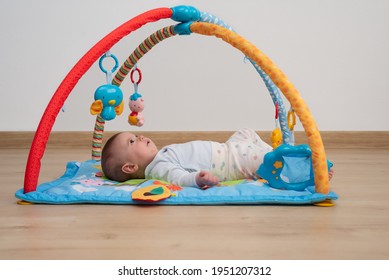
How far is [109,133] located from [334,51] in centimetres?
133

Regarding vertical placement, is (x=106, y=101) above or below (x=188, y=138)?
above

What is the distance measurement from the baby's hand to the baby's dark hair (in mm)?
294

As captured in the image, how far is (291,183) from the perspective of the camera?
4.73 feet

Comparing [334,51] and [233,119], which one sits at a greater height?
[334,51]

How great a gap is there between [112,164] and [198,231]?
1.88ft

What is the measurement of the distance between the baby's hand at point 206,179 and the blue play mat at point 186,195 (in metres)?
0.02

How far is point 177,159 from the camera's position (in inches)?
63.2

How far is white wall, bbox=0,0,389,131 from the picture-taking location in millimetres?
2703

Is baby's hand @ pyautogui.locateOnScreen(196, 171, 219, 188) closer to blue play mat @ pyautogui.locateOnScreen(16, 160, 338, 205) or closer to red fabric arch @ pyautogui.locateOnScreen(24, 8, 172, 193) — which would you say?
blue play mat @ pyautogui.locateOnScreen(16, 160, 338, 205)

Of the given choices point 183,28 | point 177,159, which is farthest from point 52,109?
point 183,28

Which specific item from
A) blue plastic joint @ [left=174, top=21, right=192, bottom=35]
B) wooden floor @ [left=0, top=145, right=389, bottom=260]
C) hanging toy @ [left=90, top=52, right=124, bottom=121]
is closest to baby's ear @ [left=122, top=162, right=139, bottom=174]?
hanging toy @ [left=90, top=52, right=124, bottom=121]

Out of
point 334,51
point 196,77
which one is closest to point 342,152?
point 334,51

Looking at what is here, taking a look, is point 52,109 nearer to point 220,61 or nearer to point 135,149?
point 135,149

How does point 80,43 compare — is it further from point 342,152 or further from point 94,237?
point 94,237
